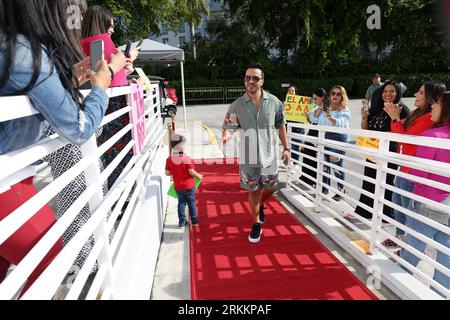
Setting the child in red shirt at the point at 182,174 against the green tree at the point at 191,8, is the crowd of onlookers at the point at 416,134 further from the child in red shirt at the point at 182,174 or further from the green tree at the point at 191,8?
the green tree at the point at 191,8

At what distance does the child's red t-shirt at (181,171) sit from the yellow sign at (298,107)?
112 inches

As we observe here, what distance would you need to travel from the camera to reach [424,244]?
2.70 metres

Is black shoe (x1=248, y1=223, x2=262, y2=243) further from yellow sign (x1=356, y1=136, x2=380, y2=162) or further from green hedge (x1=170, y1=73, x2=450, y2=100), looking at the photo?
green hedge (x1=170, y1=73, x2=450, y2=100)

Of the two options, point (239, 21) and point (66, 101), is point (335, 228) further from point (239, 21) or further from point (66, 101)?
point (239, 21)

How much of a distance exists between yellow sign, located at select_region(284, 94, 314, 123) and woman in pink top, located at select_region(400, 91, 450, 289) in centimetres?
311

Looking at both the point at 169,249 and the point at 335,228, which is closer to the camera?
the point at 169,249

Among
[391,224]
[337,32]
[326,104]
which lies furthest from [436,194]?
[337,32]

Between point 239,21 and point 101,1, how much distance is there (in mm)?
14499

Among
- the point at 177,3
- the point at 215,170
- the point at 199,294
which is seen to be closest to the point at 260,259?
the point at 199,294

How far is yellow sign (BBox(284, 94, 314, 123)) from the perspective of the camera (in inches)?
227

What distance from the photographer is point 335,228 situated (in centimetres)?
370

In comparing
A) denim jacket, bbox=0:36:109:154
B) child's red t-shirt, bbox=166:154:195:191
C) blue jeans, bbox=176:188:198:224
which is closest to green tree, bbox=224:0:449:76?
child's red t-shirt, bbox=166:154:195:191

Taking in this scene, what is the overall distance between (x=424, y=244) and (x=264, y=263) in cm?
143
